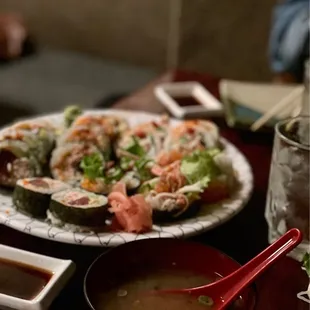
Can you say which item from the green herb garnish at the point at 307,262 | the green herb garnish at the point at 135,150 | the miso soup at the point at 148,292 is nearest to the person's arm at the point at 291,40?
the green herb garnish at the point at 135,150

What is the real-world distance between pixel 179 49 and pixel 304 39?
105 cm

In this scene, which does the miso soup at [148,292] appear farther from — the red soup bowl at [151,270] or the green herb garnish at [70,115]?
the green herb garnish at [70,115]

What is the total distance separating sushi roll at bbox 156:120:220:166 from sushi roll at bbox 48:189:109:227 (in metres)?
0.21

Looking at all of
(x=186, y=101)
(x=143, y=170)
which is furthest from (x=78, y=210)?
(x=186, y=101)

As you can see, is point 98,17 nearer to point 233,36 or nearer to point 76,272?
point 233,36

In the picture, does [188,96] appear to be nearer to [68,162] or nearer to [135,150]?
[135,150]

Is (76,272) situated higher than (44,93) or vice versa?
(76,272)

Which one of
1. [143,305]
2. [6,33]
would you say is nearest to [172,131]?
[143,305]

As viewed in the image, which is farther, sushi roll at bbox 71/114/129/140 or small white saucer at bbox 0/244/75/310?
sushi roll at bbox 71/114/129/140

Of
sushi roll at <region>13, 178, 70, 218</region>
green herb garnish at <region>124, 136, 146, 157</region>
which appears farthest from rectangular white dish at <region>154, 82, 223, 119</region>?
sushi roll at <region>13, 178, 70, 218</region>

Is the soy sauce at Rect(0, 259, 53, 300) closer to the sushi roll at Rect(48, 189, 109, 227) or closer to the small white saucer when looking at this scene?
the small white saucer

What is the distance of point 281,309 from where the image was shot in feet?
3.03

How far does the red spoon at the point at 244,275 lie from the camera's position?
0.85 metres

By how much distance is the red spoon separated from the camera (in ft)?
2.79
